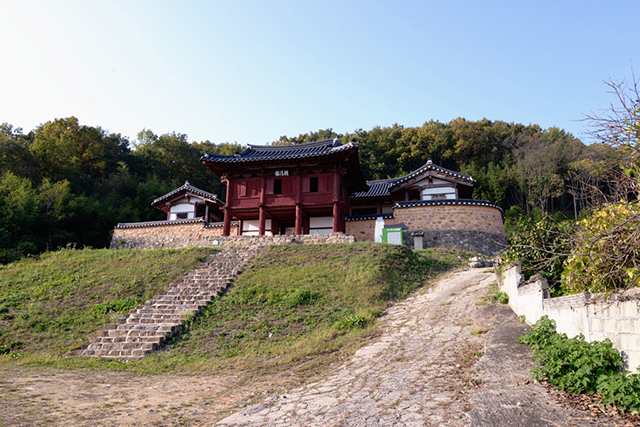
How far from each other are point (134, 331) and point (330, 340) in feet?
19.1

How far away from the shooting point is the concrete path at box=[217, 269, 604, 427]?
4.87 meters

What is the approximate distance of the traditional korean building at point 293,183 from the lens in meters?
21.2

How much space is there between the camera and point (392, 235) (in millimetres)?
20594

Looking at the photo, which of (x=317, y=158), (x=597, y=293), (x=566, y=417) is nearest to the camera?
(x=566, y=417)

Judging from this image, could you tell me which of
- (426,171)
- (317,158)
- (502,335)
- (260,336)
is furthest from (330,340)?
(426,171)

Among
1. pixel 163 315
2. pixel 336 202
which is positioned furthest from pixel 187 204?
pixel 163 315

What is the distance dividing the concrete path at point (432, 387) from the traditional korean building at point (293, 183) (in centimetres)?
1254

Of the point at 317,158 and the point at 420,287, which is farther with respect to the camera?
the point at 317,158

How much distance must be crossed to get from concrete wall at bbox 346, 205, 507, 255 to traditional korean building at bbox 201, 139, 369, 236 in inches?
121

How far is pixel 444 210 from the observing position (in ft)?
73.0

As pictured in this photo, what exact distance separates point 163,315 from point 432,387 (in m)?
9.09

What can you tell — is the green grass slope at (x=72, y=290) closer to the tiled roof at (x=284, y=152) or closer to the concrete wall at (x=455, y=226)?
the tiled roof at (x=284, y=152)

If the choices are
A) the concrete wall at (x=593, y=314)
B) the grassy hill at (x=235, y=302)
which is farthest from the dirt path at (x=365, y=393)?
the grassy hill at (x=235, y=302)

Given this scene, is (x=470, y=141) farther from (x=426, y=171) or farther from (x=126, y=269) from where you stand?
(x=126, y=269)
